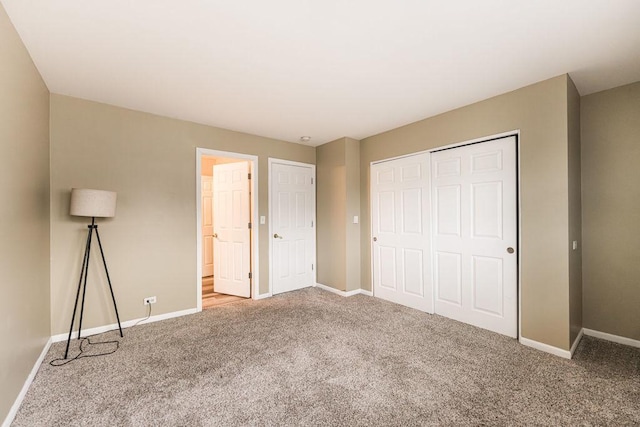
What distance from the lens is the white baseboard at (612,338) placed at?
2.62 meters

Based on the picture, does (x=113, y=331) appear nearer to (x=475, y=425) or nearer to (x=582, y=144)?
(x=475, y=425)

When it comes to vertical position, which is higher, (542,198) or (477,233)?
(542,198)

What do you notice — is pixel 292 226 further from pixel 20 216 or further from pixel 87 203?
pixel 20 216

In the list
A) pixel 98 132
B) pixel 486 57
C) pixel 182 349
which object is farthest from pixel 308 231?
pixel 486 57

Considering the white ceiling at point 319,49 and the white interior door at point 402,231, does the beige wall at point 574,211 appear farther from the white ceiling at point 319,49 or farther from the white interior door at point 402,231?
the white interior door at point 402,231

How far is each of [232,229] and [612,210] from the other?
4.56 m

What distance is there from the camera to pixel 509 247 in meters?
2.83

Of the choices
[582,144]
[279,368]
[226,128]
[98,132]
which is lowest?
[279,368]

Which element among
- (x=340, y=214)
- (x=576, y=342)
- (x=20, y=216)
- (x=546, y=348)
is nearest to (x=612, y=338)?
(x=576, y=342)

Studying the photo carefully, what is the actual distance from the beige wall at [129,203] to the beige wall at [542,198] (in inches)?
137

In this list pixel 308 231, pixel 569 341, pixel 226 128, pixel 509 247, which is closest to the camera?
pixel 569 341

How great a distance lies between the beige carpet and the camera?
1.74 meters

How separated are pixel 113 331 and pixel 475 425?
3426mm

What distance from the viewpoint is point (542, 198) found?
2.57m
